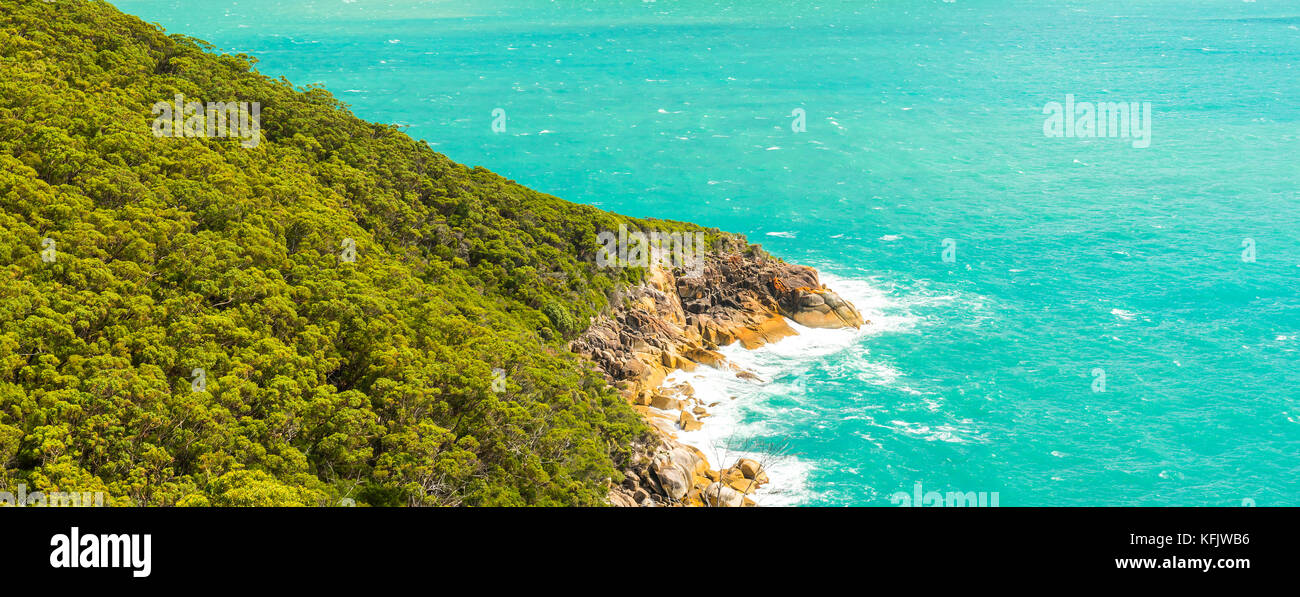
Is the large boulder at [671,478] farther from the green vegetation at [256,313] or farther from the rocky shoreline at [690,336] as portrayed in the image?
the green vegetation at [256,313]

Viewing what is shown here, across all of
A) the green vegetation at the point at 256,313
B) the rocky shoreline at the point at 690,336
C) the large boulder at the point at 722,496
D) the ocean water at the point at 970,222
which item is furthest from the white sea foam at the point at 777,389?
the green vegetation at the point at 256,313

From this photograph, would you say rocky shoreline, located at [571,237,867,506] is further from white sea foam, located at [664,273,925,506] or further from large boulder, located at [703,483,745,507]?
white sea foam, located at [664,273,925,506]

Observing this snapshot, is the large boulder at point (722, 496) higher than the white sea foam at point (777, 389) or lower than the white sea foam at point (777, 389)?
lower

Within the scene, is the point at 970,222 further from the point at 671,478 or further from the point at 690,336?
the point at 671,478

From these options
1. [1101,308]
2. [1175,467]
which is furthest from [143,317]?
[1101,308]

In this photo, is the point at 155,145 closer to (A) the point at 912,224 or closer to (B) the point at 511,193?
(B) the point at 511,193

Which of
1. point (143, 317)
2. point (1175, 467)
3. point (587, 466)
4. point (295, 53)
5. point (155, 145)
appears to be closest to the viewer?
point (143, 317)

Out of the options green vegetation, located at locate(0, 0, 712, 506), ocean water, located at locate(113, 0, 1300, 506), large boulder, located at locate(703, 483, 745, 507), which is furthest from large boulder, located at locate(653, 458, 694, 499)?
ocean water, located at locate(113, 0, 1300, 506)
